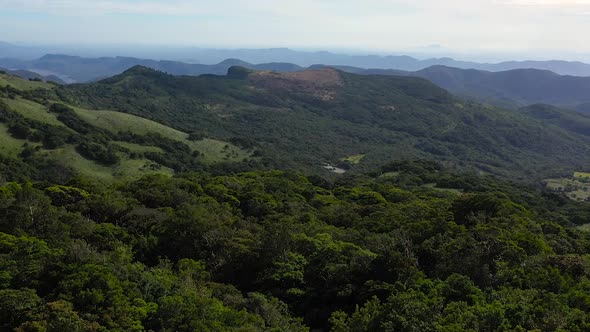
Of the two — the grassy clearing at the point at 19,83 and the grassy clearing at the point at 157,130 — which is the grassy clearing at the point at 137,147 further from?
the grassy clearing at the point at 19,83

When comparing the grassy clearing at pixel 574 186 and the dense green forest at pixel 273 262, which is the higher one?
the dense green forest at pixel 273 262

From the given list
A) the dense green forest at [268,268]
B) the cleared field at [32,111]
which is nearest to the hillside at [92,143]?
the cleared field at [32,111]

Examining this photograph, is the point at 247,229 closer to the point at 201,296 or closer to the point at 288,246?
the point at 288,246

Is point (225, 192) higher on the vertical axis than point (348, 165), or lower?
higher

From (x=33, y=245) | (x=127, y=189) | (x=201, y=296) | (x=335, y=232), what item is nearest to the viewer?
(x=201, y=296)

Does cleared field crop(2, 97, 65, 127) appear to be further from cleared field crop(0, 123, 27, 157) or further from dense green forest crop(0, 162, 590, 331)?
dense green forest crop(0, 162, 590, 331)

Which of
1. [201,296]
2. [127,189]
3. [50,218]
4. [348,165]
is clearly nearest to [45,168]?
[127,189]
